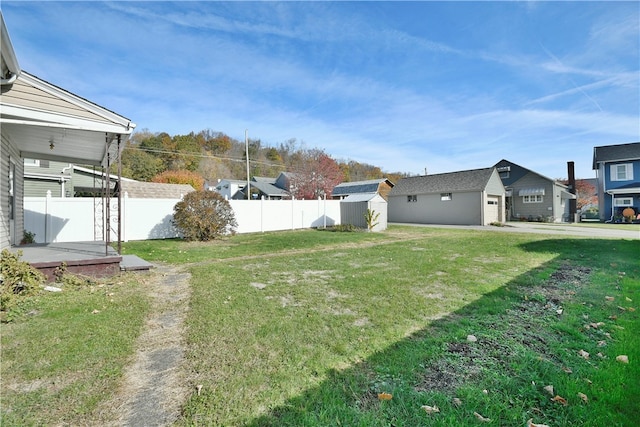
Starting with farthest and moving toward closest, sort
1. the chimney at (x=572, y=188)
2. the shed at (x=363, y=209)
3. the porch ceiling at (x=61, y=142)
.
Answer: the chimney at (x=572, y=188)
the shed at (x=363, y=209)
the porch ceiling at (x=61, y=142)

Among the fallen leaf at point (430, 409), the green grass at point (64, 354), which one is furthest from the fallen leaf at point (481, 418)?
the green grass at point (64, 354)

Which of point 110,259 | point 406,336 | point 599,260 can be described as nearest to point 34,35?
point 110,259

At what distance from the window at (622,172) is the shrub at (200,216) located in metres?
35.0

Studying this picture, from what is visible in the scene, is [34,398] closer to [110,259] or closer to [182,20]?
[110,259]

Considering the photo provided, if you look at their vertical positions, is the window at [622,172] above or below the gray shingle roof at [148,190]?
above

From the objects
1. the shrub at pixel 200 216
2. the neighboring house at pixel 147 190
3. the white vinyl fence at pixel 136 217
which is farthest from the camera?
the neighboring house at pixel 147 190

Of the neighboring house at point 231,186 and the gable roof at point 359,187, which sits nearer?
the gable roof at point 359,187

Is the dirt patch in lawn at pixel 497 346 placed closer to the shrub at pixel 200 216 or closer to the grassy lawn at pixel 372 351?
the grassy lawn at pixel 372 351

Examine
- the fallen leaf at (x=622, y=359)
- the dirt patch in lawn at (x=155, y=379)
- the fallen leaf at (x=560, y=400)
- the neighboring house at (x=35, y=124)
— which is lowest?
the dirt patch in lawn at (x=155, y=379)

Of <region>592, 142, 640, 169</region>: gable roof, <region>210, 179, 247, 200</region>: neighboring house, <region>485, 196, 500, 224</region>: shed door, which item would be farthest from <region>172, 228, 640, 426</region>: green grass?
<region>210, 179, 247, 200</region>: neighboring house

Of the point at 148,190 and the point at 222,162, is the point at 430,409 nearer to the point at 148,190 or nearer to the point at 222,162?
the point at 148,190

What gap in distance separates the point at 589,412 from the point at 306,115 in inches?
1004

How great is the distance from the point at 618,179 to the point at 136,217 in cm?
3878

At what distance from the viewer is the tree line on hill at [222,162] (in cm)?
3612
